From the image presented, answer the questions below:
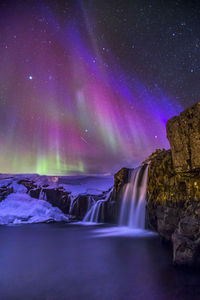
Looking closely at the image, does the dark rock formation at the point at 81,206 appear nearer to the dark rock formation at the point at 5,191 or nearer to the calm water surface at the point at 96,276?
the dark rock formation at the point at 5,191

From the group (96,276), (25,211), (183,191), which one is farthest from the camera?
(25,211)

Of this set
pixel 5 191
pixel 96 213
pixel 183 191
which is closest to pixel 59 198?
pixel 96 213

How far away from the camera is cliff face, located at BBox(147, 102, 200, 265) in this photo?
7.26 meters

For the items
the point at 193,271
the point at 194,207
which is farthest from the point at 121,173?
the point at 193,271

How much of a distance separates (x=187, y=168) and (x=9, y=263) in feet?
30.0

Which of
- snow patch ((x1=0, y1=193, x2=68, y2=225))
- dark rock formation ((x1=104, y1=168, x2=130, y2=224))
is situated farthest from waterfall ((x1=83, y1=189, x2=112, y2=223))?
snow patch ((x1=0, y1=193, x2=68, y2=225))

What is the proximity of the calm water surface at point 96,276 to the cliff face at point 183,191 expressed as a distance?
0.82 m

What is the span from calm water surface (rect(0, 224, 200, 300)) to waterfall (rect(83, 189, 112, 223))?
17.3 m

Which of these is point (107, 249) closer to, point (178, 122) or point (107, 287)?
point (107, 287)

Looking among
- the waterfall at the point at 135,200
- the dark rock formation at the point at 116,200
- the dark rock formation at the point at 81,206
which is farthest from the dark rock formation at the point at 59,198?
the waterfall at the point at 135,200

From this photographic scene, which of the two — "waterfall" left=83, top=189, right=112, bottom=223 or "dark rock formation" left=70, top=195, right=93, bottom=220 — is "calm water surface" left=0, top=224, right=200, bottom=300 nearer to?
"waterfall" left=83, top=189, right=112, bottom=223

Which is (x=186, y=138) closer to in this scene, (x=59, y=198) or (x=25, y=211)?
(x=25, y=211)

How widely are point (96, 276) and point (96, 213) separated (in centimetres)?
2217

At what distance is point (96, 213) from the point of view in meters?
28.8
